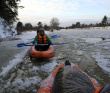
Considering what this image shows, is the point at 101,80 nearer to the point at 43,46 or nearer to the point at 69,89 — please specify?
the point at 69,89

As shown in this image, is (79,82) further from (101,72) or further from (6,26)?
(6,26)

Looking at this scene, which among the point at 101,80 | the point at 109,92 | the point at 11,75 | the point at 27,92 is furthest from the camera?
the point at 11,75

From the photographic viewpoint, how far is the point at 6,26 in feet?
46.4

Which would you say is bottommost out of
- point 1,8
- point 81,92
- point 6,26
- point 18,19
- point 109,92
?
point 81,92

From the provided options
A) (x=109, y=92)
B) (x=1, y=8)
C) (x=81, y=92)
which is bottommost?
(x=81, y=92)

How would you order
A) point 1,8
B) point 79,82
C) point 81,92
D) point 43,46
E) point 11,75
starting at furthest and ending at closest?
point 1,8 → point 43,46 → point 11,75 → point 79,82 → point 81,92

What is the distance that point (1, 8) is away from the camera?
1284cm

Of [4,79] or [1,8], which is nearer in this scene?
[4,79]

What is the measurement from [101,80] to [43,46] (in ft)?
10.8

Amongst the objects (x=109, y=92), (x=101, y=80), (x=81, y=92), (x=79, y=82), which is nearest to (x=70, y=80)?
(x=79, y=82)

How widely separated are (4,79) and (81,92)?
248 cm

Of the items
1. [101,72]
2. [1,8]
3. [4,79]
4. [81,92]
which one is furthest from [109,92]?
[1,8]

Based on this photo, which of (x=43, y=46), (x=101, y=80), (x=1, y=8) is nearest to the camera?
(x=101, y=80)

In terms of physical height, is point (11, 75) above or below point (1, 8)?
below
